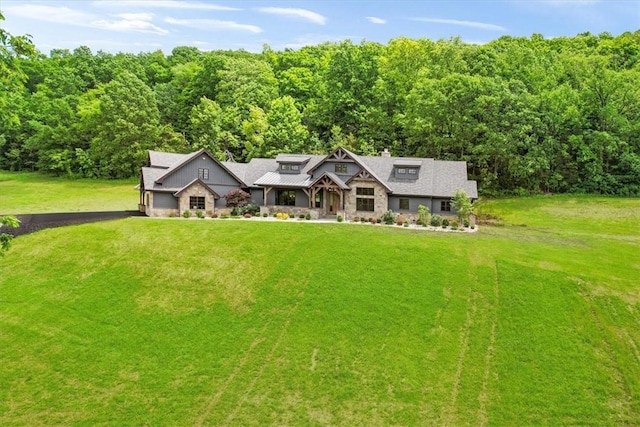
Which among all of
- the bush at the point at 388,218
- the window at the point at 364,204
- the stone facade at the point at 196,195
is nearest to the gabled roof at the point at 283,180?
the stone facade at the point at 196,195

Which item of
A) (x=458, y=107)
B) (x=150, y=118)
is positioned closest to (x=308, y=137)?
(x=458, y=107)

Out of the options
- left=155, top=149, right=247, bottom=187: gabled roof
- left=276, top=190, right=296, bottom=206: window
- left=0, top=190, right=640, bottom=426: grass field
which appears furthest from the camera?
left=276, top=190, right=296, bottom=206: window

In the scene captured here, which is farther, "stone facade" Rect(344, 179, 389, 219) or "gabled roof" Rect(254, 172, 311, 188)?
"gabled roof" Rect(254, 172, 311, 188)

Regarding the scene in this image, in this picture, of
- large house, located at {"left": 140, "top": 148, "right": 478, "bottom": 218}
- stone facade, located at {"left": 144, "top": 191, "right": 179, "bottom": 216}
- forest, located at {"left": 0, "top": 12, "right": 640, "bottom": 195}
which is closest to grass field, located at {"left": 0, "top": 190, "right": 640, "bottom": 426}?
stone facade, located at {"left": 144, "top": 191, "right": 179, "bottom": 216}

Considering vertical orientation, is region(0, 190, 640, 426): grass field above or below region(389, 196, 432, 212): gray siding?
below

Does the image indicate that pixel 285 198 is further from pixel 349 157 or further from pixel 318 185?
pixel 349 157

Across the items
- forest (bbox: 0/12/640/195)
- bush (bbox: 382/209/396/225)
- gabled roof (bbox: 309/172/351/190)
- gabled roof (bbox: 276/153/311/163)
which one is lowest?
bush (bbox: 382/209/396/225)

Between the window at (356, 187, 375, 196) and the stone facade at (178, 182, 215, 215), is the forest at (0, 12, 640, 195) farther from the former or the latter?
the window at (356, 187, 375, 196)

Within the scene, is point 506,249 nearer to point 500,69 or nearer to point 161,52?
point 500,69
